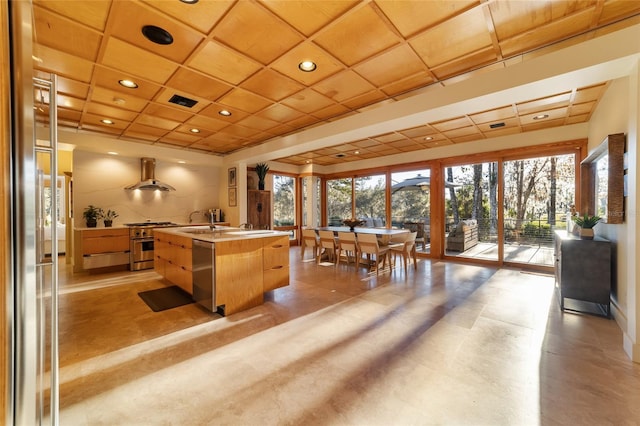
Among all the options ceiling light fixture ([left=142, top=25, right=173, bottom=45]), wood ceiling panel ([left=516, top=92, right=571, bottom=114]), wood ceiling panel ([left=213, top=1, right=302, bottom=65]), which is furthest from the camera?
wood ceiling panel ([left=516, top=92, right=571, bottom=114])

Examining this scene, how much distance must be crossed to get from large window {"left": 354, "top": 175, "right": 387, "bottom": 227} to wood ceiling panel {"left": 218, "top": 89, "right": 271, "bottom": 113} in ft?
15.7

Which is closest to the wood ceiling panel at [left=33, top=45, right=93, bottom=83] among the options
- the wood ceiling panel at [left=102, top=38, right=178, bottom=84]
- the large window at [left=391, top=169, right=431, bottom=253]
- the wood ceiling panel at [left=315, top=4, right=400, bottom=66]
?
the wood ceiling panel at [left=102, top=38, right=178, bottom=84]

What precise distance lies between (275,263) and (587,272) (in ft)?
12.2

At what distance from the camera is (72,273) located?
5.18m

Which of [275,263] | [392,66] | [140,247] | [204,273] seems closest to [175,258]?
[204,273]

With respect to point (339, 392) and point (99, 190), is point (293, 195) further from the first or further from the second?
point (339, 392)

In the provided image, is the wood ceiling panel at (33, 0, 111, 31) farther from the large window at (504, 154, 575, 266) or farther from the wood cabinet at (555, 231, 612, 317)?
the large window at (504, 154, 575, 266)

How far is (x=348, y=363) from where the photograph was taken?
2.12m

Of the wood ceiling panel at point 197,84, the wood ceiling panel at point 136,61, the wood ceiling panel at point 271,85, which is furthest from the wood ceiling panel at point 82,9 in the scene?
the wood ceiling panel at point 271,85

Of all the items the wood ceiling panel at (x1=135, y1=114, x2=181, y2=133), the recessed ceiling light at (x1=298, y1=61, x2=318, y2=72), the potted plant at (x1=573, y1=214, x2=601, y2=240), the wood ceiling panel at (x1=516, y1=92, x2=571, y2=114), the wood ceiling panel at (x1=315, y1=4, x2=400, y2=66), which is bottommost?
the potted plant at (x1=573, y1=214, x2=601, y2=240)

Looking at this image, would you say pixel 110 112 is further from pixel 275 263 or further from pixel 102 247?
pixel 275 263

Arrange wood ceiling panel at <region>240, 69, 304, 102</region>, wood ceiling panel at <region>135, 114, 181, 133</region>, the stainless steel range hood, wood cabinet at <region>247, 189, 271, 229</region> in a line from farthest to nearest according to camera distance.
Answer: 1. wood cabinet at <region>247, 189, 271, 229</region>
2. the stainless steel range hood
3. wood ceiling panel at <region>135, 114, 181, 133</region>
4. wood ceiling panel at <region>240, 69, 304, 102</region>

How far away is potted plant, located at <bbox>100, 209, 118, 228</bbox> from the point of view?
18.1ft

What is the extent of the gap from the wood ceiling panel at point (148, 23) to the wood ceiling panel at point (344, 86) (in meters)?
1.48
